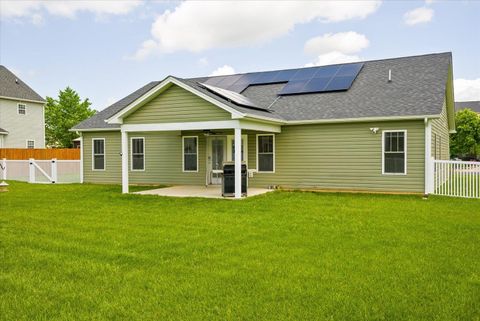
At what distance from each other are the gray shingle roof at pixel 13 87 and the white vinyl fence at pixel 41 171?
38.7 feet

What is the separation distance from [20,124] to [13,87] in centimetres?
293

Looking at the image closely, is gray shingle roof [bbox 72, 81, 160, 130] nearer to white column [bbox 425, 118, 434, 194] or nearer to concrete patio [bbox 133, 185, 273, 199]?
concrete patio [bbox 133, 185, 273, 199]

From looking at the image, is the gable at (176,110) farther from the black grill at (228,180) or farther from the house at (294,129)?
the black grill at (228,180)

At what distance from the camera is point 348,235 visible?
7008 millimetres

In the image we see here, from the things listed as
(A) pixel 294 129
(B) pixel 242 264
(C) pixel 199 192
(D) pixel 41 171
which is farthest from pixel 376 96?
(D) pixel 41 171

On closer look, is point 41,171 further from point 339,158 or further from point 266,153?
point 339,158

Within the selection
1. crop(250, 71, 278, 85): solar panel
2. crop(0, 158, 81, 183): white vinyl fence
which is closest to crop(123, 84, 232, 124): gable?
crop(250, 71, 278, 85): solar panel

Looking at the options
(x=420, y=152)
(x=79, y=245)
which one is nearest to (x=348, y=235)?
(x=79, y=245)

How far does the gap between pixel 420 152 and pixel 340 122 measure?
271cm

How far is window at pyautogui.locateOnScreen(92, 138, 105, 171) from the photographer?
18.1 metres

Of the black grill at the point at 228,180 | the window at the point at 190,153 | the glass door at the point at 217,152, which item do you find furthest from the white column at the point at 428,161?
the window at the point at 190,153

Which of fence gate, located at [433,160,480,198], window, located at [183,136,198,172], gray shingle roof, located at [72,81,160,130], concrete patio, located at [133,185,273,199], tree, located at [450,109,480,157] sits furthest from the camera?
tree, located at [450,109,480,157]

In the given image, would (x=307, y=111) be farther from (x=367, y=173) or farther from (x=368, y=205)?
(x=368, y=205)

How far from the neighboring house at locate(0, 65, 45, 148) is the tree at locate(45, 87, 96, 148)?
46.8ft
